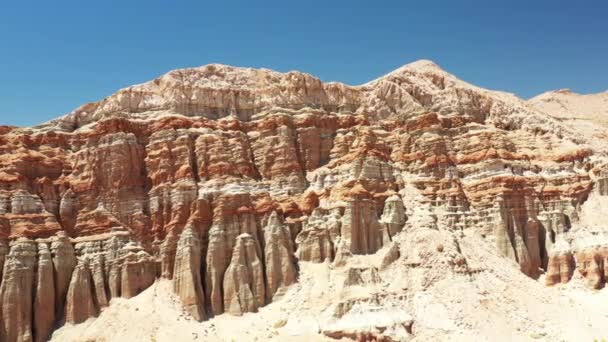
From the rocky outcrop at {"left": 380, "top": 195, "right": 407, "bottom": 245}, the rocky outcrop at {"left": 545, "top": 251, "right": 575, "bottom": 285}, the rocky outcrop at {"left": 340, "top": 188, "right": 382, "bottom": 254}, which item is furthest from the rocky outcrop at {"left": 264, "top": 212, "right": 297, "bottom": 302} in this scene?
the rocky outcrop at {"left": 545, "top": 251, "right": 575, "bottom": 285}

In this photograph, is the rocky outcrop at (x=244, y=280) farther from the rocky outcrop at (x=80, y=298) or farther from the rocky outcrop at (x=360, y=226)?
the rocky outcrop at (x=80, y=298)

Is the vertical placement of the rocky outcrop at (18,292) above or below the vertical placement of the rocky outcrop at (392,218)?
below

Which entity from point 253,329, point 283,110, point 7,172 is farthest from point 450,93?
point 7,172

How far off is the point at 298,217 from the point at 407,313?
14871 millimetres

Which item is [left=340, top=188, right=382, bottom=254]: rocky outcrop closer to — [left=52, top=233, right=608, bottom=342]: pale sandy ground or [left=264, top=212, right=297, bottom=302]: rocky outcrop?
[left=52, top=233, right=608, bottom=342]: pale sandy ground

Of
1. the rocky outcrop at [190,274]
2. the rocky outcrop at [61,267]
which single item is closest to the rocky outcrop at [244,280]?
the rocky outcrop at [190,274]

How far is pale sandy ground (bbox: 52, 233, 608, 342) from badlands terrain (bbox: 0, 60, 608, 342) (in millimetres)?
157

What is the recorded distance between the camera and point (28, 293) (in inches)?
2117

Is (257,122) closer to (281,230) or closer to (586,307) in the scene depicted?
(281,230)

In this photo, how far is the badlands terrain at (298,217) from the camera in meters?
53.2

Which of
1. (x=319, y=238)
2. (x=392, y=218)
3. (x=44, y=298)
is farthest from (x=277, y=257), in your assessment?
(x=44, y=298)

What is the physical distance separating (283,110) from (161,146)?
13.2 m

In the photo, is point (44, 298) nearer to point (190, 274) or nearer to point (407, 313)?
point (190, 274)

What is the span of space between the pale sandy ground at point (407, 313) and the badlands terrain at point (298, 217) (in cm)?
16
